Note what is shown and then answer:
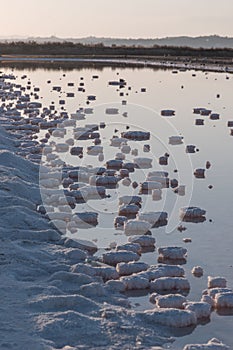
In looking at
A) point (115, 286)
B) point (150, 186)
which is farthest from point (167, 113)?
point (115, 286)

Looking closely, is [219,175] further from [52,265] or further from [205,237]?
[52,265]

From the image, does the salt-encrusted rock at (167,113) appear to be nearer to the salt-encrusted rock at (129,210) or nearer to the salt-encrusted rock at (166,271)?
the salt-encrusted rock at (129,210)

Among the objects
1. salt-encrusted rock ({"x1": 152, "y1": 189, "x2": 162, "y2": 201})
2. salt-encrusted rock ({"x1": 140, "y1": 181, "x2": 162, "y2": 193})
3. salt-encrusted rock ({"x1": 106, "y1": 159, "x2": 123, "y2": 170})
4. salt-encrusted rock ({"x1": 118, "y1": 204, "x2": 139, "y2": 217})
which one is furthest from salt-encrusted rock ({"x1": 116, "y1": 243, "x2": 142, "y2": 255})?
salt-encrusted rock ({"x1": 106, "y1": 159, "x2": 123, "y2": 170})

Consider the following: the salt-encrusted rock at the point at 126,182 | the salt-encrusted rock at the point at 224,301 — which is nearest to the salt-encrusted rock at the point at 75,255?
the salt-encrusted rock at the point at 224,301

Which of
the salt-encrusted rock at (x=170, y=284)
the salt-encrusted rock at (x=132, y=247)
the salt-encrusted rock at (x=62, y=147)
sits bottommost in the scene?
the salt-encrusted rock at (x=170, y=284)

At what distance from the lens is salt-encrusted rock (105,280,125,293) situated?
→ 408 inches

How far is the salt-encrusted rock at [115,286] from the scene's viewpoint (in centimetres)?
1038

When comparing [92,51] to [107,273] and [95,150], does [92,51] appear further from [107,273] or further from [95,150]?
[107,273]

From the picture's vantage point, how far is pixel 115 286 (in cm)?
1042

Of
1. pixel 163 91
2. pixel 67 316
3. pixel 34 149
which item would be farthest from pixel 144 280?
pixel 163 91

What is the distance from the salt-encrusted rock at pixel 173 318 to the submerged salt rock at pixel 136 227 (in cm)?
425

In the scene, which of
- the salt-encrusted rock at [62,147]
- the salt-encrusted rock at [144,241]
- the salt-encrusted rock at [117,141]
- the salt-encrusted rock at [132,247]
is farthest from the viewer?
the salt-encrusted rock at [117,141]

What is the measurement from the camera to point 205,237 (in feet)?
43.1

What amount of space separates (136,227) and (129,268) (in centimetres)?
251
